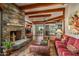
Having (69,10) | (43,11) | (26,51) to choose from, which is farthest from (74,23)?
(26,51)

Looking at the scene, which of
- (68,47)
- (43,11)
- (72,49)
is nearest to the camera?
(72,49)

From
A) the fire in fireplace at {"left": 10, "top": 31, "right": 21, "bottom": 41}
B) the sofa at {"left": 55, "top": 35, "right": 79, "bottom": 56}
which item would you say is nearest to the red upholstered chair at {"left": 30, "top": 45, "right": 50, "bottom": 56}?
the sofa at {"left": 55, "top": 35, "right": 79, "bottom": 56}

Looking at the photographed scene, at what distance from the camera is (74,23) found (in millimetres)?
3021

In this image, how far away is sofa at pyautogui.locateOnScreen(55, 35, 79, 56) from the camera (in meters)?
2.87

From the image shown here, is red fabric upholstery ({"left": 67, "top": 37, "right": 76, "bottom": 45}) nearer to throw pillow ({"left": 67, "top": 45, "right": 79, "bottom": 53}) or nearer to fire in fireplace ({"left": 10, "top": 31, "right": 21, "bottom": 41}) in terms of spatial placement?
throw pillow ({"left": 67, "top": 45, "right": 79, "bottom": 53})

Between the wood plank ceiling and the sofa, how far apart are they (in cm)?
48

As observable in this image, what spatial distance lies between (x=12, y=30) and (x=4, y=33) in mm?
179

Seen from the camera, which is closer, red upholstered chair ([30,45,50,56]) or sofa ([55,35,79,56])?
sofa ([55,35,79,56])

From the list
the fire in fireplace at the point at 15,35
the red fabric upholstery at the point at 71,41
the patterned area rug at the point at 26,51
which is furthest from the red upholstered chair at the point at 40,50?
the red fabric upholstery at the point at 71,41

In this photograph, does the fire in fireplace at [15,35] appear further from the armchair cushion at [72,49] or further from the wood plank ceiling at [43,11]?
the armchair cushion at [72,49]

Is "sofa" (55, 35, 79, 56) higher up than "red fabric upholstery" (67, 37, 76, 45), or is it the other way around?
"red fabric upholstery" (67, 37, 76, 45)

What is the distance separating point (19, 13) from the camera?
118 inches

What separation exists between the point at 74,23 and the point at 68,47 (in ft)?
1.72

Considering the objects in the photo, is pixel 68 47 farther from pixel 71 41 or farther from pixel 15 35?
pixel 15 35
